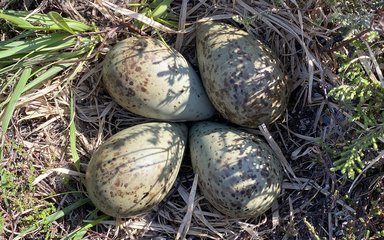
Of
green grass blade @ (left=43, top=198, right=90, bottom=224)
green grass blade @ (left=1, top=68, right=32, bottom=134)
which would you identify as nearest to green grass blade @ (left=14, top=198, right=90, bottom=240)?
green grass blade @ (left=43, top=198, right=90, bottom=224)

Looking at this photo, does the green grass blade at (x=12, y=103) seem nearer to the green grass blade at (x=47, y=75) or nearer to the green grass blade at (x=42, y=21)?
the green grass blade at (x=47, y=75)

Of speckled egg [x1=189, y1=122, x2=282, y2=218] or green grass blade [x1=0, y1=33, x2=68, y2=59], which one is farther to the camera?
green grass blade [x1=0, y1=33, x2=68, y2=59]

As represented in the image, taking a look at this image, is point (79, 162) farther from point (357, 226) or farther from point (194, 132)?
point (357, 226)

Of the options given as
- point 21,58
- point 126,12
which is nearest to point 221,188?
point 126,12

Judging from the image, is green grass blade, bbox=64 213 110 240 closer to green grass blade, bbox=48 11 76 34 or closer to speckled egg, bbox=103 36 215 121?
speckled egg, bbox=103 36 215 121

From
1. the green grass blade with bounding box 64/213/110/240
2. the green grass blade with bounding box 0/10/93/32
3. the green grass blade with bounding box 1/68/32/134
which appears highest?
the green grass blade with bounding box 0/10/93/32

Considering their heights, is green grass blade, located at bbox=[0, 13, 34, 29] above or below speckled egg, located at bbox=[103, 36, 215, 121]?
above

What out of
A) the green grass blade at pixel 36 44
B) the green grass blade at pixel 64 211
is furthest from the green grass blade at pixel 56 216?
the green grass blade at pixel 36 44
